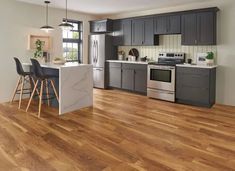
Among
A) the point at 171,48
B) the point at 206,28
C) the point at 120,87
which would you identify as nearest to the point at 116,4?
the point at 171,48

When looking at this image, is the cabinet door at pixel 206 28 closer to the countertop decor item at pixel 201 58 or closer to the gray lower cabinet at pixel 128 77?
the countertop decor item at pixel 201 58

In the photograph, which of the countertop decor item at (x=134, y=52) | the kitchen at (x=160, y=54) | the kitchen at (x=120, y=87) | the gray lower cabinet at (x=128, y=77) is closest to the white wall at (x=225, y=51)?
the kitchen at (x=120, y=87)

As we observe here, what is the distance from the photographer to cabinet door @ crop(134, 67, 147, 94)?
229 inches

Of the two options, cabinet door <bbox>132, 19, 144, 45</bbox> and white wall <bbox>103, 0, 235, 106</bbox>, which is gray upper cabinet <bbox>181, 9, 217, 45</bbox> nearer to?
white wall <bbox>103, 0, 235, 106</bbox>

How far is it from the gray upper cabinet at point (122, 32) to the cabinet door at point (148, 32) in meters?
0.57

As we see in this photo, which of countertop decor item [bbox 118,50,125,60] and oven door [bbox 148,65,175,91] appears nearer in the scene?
oven door [bbox 148,65,175,91]

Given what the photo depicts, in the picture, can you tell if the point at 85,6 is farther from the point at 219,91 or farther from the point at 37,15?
the point at 219,91

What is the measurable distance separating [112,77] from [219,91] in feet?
10.2

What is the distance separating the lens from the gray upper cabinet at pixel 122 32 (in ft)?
20.9

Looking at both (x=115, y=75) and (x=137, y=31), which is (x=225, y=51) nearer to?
(x=137, y=31)

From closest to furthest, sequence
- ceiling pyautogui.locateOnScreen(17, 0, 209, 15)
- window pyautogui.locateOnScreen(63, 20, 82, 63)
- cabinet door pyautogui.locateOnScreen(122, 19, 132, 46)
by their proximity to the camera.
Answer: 1. ceiling pyautogui.locateOnScreen(17, 0, 209, 15)
2. cabinet door pyautogui.locateOnScreen(122, 19, 132, 46)
3. window pyautogui.locateOnScreen(63, 20, 82, 63)

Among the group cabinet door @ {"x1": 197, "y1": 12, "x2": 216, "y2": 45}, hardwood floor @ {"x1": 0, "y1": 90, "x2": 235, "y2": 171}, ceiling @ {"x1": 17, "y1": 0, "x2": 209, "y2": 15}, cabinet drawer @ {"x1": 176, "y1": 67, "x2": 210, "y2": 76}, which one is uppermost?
ceiling @ {"x1": 17, "y1": 0, "x2": 209, "y2": 15}

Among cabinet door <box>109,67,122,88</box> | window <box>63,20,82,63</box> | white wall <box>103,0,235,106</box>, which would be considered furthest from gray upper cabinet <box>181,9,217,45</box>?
window <box>63,20,82,63</box>

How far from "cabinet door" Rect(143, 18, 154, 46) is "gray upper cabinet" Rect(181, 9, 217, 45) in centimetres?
92
